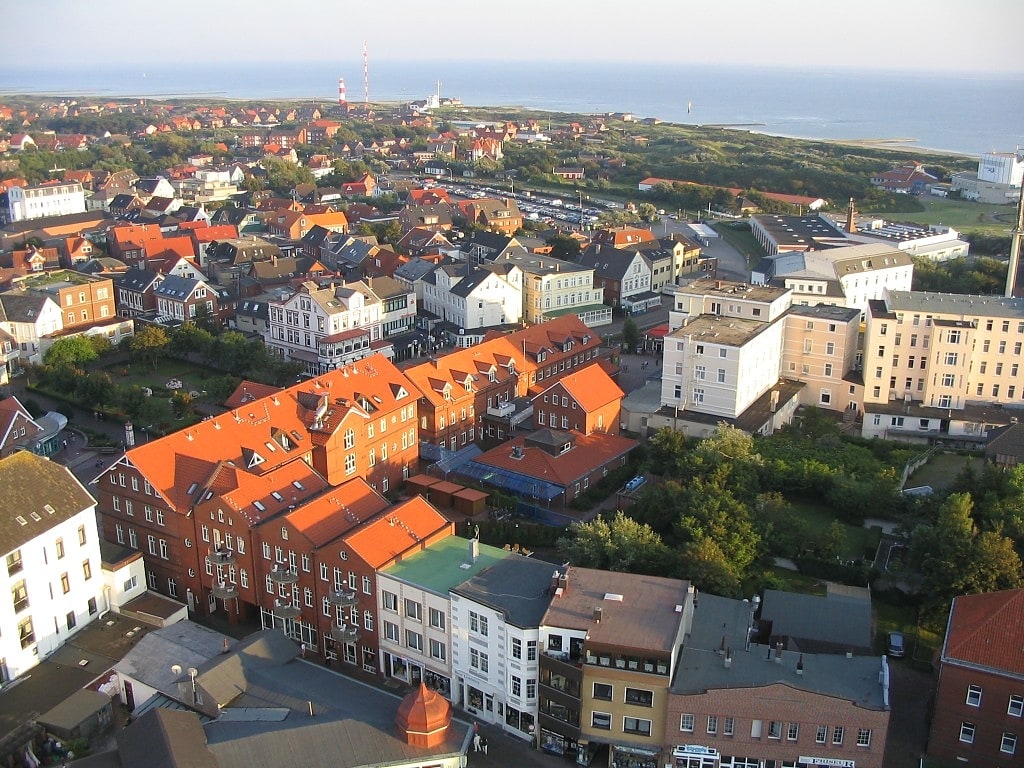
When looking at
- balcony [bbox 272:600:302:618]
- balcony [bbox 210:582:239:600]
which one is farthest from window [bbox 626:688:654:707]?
balcony [bbox 210:582:239:600]

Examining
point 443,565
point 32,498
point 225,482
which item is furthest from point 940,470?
point 32,498

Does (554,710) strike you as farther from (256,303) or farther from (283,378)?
(256,303)

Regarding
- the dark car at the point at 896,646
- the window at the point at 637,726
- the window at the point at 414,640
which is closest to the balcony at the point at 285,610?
the window at the point at 414,640

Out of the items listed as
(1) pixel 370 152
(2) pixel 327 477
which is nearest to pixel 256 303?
(2) pixel 327 477

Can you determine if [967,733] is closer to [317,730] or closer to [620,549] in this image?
[620,549]

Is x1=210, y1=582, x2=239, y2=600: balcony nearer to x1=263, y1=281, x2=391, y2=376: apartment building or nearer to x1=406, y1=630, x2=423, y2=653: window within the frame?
x1=406, y1=630, x2=423, y2=653: window

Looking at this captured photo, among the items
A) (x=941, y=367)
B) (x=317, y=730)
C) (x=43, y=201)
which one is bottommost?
(x=317, y=730)
